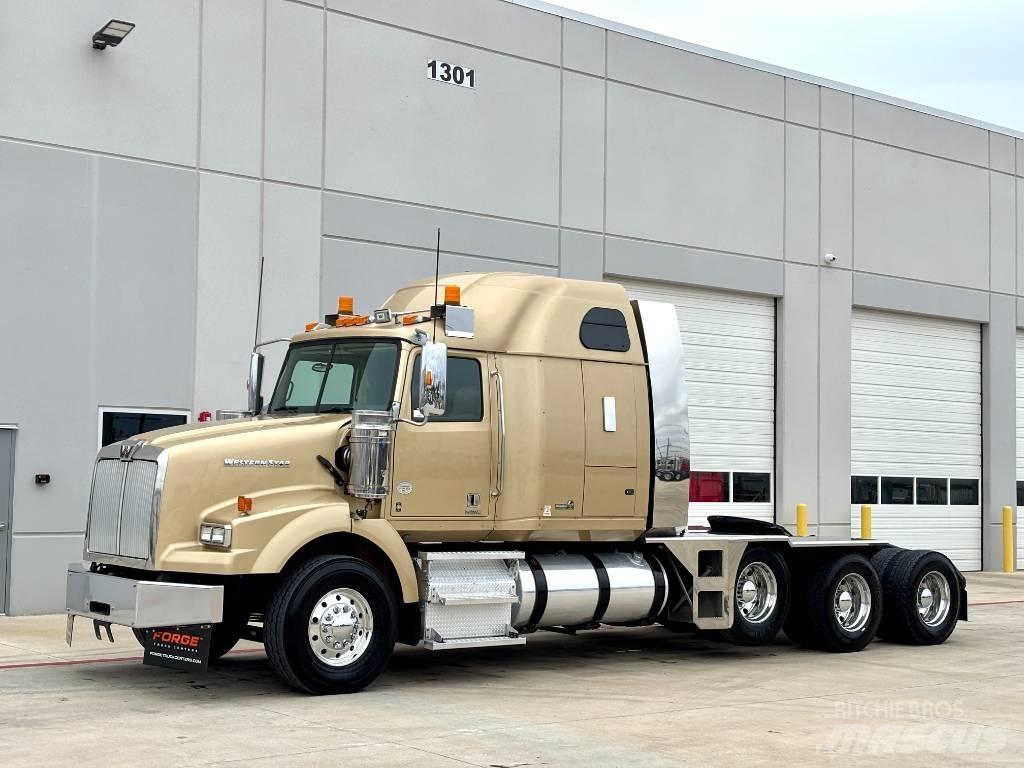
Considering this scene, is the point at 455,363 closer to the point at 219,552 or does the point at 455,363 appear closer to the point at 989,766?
the point at 219,552

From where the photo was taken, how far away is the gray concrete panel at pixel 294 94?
18.1 meters

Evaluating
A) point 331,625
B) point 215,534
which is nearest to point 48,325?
point 215,534

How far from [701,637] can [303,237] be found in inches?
304

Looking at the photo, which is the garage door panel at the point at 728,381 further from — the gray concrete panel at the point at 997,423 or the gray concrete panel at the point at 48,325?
the gray concrete panel at the point at 48,325

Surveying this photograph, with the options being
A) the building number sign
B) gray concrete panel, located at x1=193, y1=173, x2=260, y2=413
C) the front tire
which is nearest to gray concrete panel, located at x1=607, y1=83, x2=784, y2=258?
the building number sign

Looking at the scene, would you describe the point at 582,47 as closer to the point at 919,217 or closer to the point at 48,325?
the point at 919,217

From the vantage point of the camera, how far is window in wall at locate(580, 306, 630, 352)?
12.7 m

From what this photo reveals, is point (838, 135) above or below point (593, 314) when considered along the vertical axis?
above

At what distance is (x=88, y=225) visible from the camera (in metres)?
16.7

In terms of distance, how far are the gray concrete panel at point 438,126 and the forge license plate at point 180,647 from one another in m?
9.11

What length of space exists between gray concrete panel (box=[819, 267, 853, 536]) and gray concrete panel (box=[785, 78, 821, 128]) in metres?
2.66

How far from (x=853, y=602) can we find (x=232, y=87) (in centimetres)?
1005

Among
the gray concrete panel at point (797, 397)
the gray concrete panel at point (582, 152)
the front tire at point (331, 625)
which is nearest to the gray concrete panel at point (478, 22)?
the gray concrete panel at point (582, 152)

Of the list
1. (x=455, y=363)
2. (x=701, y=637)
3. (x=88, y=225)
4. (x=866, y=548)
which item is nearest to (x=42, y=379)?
(x=88, y=225)
